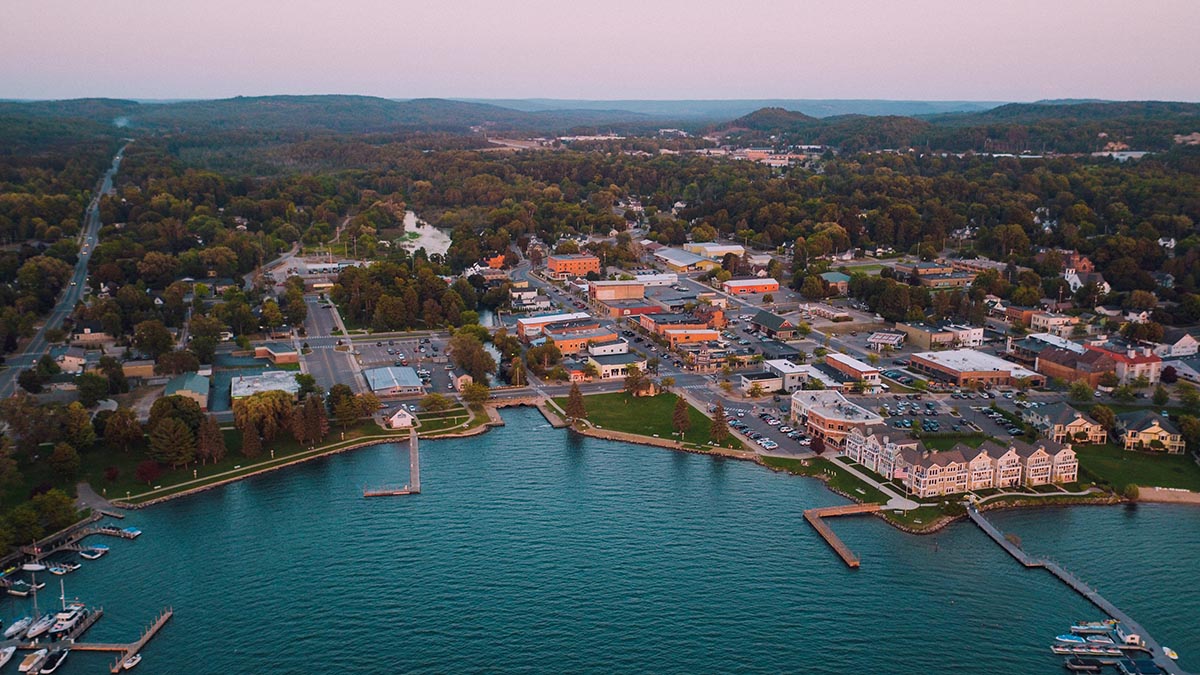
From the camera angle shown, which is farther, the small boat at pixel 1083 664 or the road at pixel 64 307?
the road at pixel 64 307

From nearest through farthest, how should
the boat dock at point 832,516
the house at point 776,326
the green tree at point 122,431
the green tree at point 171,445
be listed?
the boat dock at point 832,516 → the green tree at point 171,445 → the green tree at point 122,431 → the house at point 776,326

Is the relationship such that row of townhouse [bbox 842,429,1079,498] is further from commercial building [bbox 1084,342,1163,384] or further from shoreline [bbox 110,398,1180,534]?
commercial building [bbox 1084,342,1163,384]

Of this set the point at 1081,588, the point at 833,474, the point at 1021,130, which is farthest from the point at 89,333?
the point at 1021,130

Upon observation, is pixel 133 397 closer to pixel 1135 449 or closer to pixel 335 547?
pixel 335 547

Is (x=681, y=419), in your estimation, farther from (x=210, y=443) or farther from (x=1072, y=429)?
(x=210, y=443)

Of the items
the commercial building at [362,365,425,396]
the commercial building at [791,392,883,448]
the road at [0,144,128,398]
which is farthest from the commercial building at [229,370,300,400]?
the commercial building at [791,392,883,448]

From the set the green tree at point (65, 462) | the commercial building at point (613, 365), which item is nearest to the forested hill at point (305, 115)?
the commercial building at point (613, 365)

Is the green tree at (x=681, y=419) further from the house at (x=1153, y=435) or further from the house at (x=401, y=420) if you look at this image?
the house at (x=1153, y=435)

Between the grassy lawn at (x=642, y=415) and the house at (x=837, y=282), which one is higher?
the house at (x=837, y=282)
